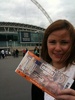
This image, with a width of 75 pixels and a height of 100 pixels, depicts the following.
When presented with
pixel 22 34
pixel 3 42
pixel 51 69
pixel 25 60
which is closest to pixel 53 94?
pixel 51 69

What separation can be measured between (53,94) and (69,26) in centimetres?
55

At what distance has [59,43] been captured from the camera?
178 centimetres

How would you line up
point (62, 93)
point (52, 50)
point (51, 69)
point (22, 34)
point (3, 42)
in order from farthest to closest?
1. point (3, 42)
2. point (22, 34)
3. point (52, 50)
4. point (51, 69)
5. point (62, 93)

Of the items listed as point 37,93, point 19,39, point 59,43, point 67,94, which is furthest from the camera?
point 19,39

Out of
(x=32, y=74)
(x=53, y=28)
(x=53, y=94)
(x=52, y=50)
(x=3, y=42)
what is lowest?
(x=3, y=42)

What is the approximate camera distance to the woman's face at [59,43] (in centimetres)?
178

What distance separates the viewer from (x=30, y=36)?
88.9 m

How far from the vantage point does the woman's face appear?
1.78 meters

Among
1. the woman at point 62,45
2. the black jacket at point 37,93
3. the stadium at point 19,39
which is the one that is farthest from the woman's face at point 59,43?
the stadium at point 19,39

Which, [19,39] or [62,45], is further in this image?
[19,39]

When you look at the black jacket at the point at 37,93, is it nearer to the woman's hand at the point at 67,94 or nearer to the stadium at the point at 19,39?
the woman's hand at the point at 67,94

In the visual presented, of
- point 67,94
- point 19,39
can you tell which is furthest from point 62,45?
point 19,39

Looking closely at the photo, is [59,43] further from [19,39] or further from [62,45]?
[19,39]

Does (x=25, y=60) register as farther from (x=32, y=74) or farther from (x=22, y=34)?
(x=22, y=34)
